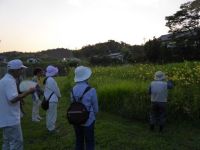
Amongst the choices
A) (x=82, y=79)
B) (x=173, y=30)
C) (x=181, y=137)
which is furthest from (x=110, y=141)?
(x=173, y=30)

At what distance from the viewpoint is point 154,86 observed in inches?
436

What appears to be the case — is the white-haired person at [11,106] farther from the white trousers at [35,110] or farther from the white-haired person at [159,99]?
the white trousers at [35,110]

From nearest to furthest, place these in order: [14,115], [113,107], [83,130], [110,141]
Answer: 1. [14,115]
2. [83,130]
3. [110,141]
4. [113,107]

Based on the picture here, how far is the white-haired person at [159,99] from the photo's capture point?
36.1 feet

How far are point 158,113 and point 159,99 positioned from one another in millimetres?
461

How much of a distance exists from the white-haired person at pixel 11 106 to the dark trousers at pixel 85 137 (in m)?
1.08

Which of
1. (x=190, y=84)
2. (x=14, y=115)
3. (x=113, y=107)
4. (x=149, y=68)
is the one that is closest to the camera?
(x=14, y=115)

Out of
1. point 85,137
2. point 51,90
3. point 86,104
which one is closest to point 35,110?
point 51,90

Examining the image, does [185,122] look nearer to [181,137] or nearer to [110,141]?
[181,137]

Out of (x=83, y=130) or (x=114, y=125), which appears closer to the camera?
(x=83, y=130)

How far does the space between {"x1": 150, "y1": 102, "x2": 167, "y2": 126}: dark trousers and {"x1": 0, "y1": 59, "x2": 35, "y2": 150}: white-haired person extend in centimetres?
543

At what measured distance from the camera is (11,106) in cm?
641

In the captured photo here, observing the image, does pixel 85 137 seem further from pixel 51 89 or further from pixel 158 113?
pixel 158 113

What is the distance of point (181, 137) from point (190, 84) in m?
3.24
